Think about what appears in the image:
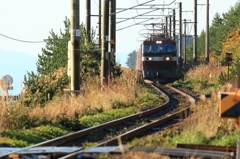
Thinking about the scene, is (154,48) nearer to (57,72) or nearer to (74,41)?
(57,72)

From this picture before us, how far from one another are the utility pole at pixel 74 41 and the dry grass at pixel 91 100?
69 centimetres

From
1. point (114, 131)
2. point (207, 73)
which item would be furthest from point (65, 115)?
point (207, 73)

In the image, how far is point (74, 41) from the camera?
1543 centimetres

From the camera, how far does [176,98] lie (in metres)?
20.0

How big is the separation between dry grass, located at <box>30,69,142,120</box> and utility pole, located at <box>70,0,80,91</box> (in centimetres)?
69

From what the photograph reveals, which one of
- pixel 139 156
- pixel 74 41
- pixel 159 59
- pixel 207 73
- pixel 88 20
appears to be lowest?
pixel 139 156

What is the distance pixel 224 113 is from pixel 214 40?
87.9 metres

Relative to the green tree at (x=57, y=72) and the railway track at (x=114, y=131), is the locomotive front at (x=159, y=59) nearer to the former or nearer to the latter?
the green tree at (x=57, y=72)

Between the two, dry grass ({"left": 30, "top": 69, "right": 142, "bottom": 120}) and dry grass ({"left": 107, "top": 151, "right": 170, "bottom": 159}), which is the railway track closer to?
dry grass ({"left": 107, "top": 151, "right": 170, "bottom": 159})

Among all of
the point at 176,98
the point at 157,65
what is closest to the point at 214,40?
the point at 157,65

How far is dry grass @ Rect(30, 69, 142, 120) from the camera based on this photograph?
12.7 meters

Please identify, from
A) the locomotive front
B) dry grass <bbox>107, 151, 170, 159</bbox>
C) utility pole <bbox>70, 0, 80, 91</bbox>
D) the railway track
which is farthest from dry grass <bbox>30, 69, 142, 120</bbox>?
the locomotive front

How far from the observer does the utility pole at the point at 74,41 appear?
601 inches

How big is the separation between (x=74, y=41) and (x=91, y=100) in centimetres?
222
